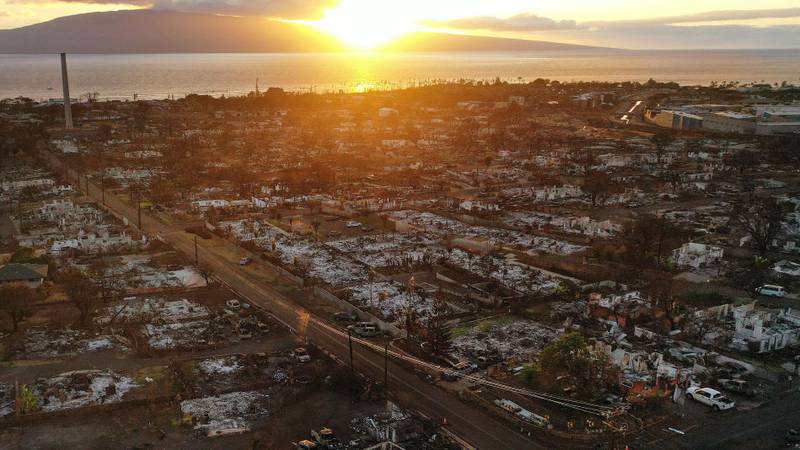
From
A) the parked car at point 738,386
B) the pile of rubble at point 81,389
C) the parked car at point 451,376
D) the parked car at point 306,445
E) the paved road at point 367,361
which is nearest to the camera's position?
the parked car at point 306,445

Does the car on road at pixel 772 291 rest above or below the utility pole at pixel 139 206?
below

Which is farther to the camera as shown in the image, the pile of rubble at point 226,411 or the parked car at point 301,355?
the parked car at point 301,355

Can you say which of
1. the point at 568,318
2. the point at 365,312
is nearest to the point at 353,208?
the point at 365,312

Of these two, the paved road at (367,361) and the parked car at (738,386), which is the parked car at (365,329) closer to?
the paved road at (367,361)

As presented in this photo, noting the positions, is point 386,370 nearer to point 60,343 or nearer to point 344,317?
point 344,317

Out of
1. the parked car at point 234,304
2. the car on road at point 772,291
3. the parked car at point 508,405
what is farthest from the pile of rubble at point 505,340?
the car on road at point 772,291

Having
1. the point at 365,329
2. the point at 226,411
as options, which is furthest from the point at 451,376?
the point at 226,411
